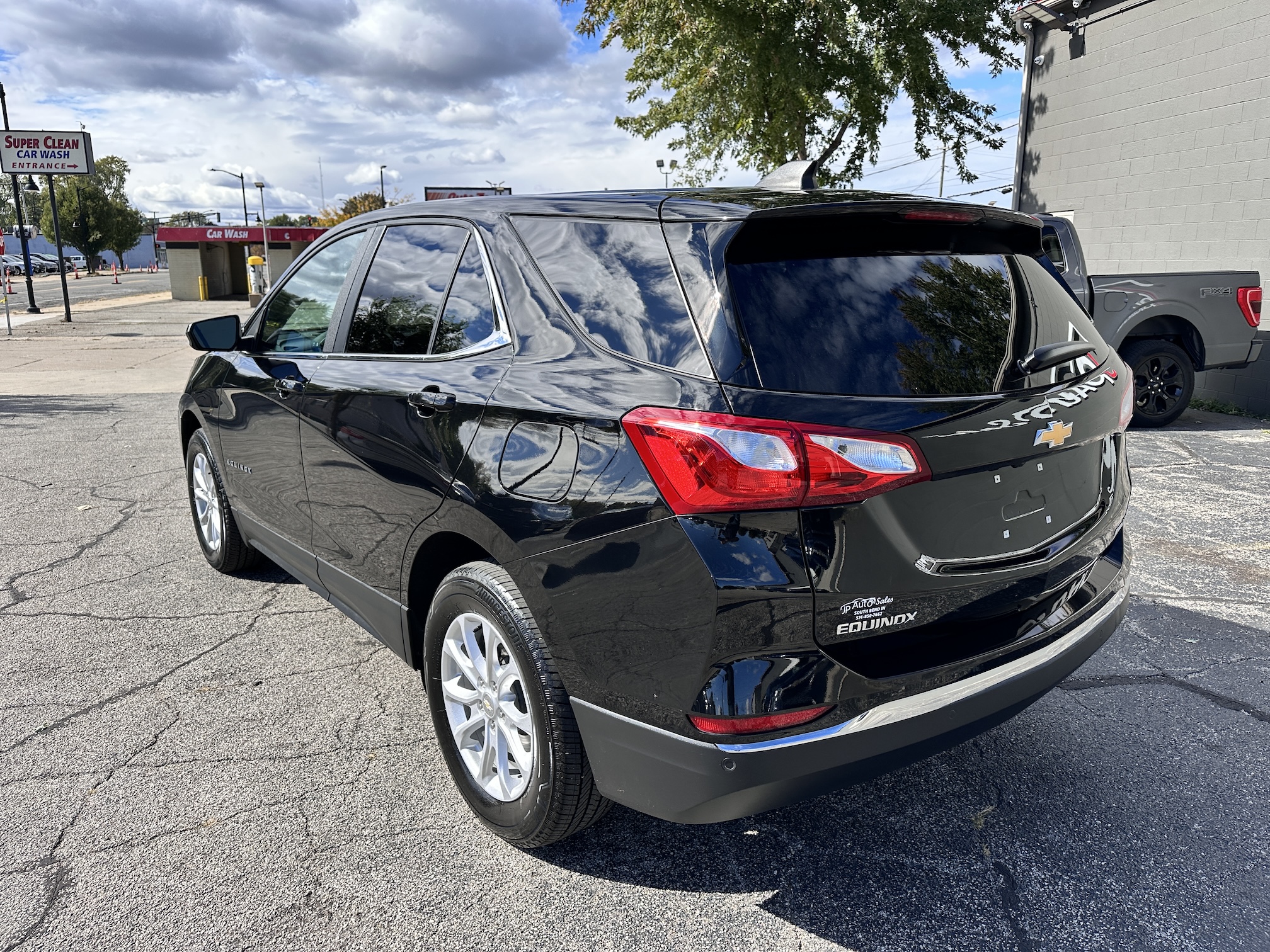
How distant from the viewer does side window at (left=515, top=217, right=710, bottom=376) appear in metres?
2.17

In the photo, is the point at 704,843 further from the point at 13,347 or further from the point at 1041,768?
the point at 13,347

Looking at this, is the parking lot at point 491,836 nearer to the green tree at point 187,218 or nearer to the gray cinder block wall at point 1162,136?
the gray cinder block wall at point 1162,136

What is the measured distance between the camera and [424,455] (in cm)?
276

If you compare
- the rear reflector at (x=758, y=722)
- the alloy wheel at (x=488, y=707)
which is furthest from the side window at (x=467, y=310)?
the rear reflector at (x=758, y=722)

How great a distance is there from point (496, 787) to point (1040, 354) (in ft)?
6.31

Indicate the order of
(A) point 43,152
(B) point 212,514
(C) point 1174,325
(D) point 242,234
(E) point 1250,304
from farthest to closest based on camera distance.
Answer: (D) point 242,234
(A) point 43,152
(C) point 1174,325
(E) point 1250,304
(B) point 212,514

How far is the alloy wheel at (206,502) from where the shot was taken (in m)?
4.76

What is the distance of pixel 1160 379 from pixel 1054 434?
8.34 m

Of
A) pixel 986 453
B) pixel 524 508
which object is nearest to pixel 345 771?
pixel 524 508

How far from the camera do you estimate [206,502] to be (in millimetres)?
4969

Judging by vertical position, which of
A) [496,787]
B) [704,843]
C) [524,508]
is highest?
[524,508]

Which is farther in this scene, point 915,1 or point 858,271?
point 915,1

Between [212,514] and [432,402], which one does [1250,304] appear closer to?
[432,402]

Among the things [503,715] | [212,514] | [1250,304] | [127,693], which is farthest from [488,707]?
[1250,304]
